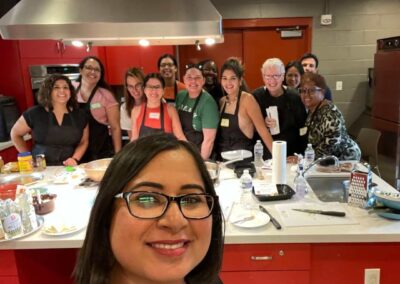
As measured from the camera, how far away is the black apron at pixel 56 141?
258 cm

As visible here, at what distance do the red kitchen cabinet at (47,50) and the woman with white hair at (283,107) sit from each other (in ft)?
7.54

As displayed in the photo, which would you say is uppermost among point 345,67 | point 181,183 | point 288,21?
point 288,21

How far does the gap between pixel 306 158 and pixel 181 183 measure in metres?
1.74

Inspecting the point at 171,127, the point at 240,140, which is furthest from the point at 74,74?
the point at 240,140

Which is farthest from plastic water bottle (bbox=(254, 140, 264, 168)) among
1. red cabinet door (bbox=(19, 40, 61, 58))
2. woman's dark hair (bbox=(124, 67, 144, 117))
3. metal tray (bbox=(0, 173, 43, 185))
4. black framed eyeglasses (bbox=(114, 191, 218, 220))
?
red cabinet door (bbox=(19, 40, 61, 58))

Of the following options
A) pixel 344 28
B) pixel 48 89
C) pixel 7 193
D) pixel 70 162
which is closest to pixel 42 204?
pixel 7 193

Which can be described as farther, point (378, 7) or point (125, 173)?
point (378, 7)

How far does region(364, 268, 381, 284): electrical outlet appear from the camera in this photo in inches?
59.8

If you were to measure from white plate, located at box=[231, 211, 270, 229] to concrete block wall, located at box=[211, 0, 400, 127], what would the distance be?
355cm

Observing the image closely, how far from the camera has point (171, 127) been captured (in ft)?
8.74

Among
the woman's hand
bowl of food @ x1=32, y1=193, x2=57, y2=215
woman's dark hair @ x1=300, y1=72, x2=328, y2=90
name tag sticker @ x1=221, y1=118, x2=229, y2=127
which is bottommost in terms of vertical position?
bowl of food @ x1=32, y1=193, x2=57, y2=215

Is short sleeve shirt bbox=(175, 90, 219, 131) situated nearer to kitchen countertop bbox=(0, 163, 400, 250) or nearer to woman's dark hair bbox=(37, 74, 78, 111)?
Answer: woman's dark hair bbox=(37, 74, 78, 111)

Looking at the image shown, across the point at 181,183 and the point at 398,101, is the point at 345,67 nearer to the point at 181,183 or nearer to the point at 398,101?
the point at 398,101

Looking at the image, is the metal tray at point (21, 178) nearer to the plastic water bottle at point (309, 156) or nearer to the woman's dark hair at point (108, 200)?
the woman's dark hair at point (108, 200)
